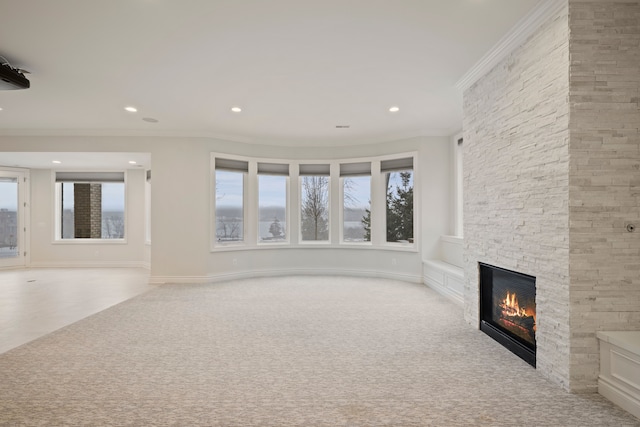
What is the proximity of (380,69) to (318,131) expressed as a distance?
3015 mm

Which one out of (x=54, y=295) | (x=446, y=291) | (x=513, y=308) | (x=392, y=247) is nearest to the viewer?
(x=513, y=308)

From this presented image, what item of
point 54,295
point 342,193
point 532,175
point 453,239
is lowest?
point 54,295

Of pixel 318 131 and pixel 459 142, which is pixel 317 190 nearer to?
pixel 318 131

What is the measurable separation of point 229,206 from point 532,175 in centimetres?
571

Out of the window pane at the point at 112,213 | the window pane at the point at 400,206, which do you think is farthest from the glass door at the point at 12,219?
the window pane at the point at 400,206

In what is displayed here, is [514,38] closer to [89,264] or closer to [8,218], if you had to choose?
[89,264]

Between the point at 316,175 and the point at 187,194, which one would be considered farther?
the point at 316,175

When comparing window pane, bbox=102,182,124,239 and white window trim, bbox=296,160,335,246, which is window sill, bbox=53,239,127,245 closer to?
window pane, bbox=102,182,124,239

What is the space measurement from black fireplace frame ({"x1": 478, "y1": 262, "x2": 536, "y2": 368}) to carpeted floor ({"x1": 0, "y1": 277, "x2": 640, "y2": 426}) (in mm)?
81

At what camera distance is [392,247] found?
7336 mm

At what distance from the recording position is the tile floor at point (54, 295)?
14.0 feet

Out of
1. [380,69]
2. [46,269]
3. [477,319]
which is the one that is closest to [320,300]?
[477,319]

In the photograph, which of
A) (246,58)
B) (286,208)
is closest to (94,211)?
(286,208)

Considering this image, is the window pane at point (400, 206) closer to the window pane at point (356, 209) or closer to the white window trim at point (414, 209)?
the white window trim at point (414, 209)
